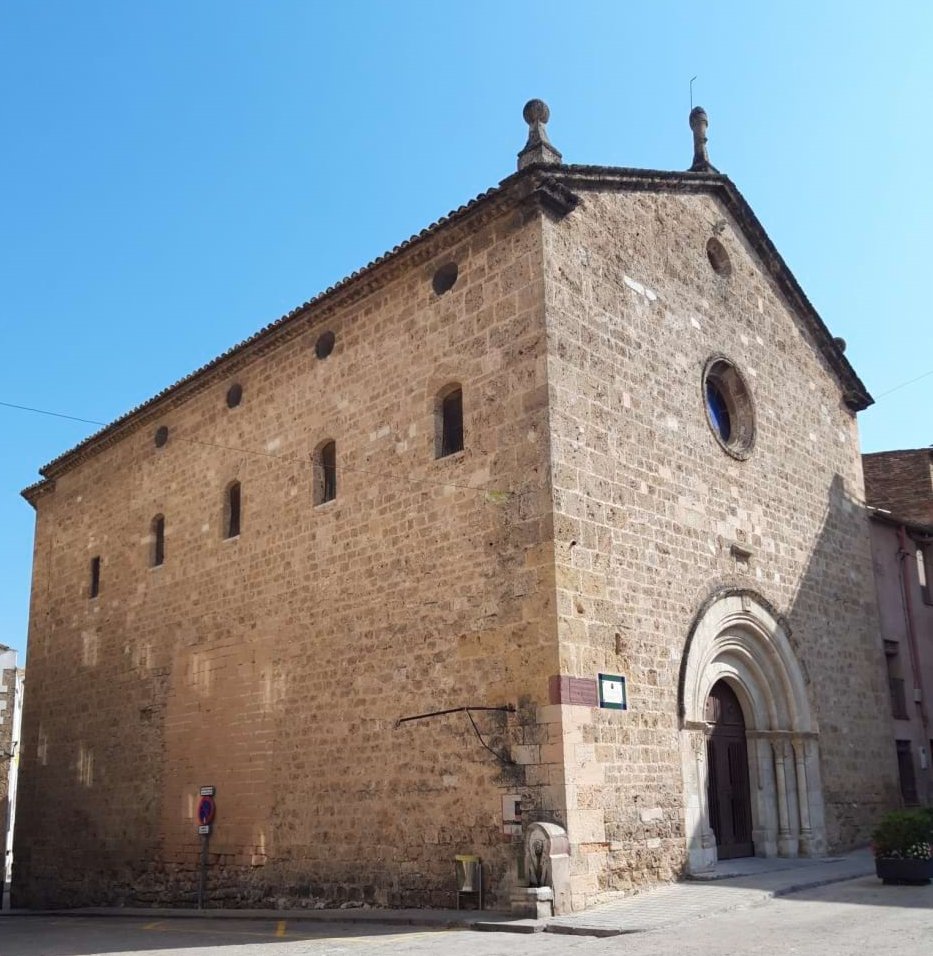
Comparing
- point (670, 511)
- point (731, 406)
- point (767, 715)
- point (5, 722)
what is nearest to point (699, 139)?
point (731, 406)

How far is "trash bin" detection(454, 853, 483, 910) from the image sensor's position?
36.3ft

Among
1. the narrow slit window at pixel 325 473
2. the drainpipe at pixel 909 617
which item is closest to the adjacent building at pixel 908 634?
the drainpipe at pixel 909 617

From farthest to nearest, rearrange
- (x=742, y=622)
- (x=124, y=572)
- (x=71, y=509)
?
(x=71, y=509) → (x=124, y=572) → (x=742, y=622)

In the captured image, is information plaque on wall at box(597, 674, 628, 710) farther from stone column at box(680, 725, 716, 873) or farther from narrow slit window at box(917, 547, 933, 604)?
narrow slit window at box(917, 547, 933, 604)

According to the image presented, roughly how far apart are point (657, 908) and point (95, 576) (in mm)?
13469

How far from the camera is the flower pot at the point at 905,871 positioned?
459 inches

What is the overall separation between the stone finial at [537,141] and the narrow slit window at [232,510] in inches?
275

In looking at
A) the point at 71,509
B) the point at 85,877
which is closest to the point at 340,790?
the point at 85,877

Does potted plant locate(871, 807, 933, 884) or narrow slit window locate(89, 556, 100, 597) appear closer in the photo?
potted plant locate(871, 807, 933, 884)

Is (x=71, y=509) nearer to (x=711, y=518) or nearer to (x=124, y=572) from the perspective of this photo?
(x=124, y=572)

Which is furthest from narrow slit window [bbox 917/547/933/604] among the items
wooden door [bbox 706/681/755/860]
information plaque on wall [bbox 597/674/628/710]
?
information plaque on wall [bbox 597/674/628/710]

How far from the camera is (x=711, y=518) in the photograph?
14.1m

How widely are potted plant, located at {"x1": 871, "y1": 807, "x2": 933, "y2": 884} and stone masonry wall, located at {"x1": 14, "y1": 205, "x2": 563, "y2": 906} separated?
4.13 metres

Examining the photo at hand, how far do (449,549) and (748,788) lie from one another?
5.51 meters
